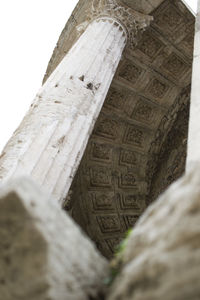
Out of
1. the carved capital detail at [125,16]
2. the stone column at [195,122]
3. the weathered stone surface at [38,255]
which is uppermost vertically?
the carved capital detail at [125,16]

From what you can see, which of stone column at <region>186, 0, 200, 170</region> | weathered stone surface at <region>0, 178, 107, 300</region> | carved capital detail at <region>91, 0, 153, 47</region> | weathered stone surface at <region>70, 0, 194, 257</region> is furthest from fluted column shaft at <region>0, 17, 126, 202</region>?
weathered stone surface at <region>70, 0, 194, 257</region>

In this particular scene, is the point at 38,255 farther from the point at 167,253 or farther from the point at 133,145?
the point at 133,145

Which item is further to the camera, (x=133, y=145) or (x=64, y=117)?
(x=133, y=145)

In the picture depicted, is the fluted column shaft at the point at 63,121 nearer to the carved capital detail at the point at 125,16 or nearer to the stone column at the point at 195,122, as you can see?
the carved capital detail at the point at 125,16

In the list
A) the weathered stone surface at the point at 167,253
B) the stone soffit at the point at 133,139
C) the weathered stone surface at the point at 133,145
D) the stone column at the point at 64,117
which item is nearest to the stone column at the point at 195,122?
the weathered stone surface at the point at 167,253

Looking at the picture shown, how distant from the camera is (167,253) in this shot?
2.53ft

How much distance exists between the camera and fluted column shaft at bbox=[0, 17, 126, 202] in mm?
2834

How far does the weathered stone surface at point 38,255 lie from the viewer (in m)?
0.83

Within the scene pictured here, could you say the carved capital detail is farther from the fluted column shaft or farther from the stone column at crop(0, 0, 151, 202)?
the fluted column shaft

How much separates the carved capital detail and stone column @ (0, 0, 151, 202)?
357 mm

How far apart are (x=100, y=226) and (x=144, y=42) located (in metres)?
5.14

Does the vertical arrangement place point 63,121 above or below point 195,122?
below

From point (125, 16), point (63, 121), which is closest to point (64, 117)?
point (63, 121)

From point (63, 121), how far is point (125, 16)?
280 cm
